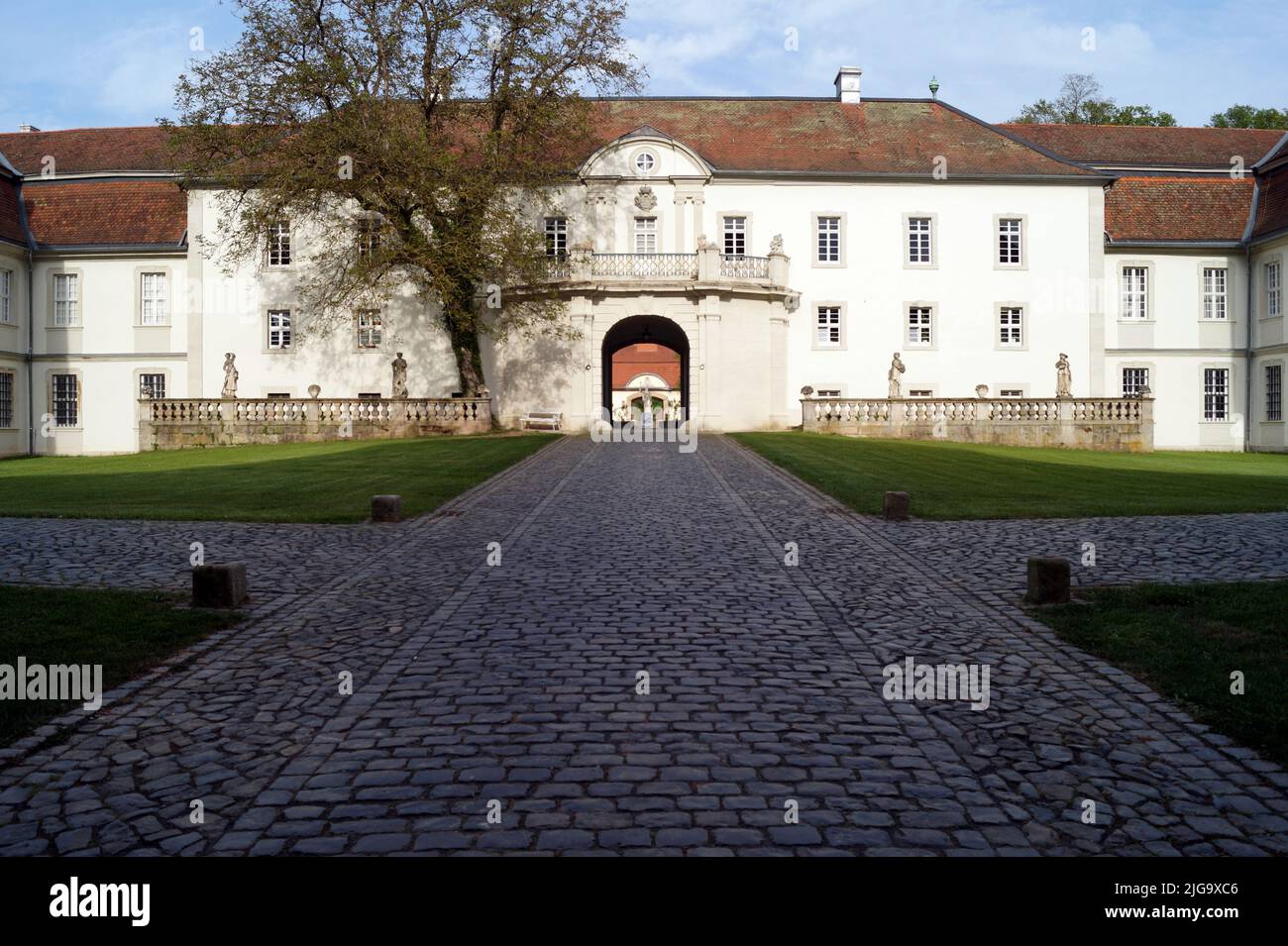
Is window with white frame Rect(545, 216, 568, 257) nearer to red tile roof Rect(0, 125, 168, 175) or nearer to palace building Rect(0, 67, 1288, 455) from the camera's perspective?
palace building Rect(0, 67, 1288, 455)

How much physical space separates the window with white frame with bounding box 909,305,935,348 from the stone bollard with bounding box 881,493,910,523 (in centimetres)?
2878

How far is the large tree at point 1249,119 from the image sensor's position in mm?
57750

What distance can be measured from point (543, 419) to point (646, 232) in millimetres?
8695

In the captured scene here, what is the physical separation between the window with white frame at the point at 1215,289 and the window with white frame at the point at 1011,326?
24.3 feet

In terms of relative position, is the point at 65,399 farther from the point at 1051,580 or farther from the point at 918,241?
the point at 1051,580

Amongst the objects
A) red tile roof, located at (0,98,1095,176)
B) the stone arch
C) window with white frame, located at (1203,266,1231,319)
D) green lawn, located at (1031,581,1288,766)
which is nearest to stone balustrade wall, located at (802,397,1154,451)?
the stone arch

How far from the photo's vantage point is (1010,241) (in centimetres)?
4275

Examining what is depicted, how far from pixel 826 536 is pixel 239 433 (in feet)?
84.2

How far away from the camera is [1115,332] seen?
43438 millimetres

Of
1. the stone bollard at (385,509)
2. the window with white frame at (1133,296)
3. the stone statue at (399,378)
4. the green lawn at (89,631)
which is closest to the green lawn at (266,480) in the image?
the stone bollard at (385,509)

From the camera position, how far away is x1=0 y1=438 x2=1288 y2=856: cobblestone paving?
4504 mm

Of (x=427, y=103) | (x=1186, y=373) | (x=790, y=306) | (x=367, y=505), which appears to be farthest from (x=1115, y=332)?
(x=367, y=505)

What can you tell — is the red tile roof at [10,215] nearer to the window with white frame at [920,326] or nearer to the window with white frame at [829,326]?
the window with white frame at [829,326]
